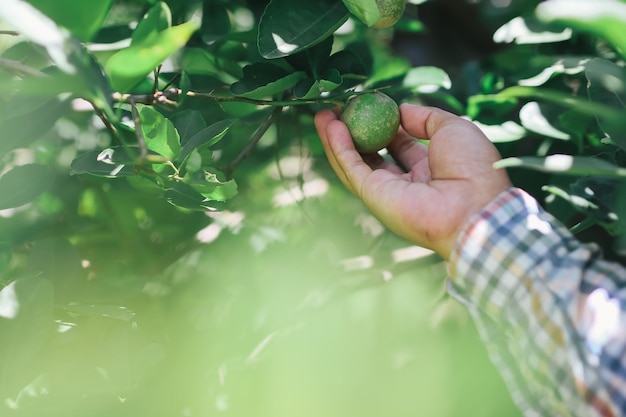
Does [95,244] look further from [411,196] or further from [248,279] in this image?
[411,196]

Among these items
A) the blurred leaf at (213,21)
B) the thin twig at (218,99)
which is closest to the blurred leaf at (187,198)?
the thin twig at (218,99)

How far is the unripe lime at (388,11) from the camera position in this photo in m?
0.93

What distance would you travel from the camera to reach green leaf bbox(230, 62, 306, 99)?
92 centimetres

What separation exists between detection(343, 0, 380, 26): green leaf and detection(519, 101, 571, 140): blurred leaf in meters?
0.36

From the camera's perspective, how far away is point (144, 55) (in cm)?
69

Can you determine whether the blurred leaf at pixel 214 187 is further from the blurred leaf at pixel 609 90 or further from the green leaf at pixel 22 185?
the blurred leaf at pixel 609 90

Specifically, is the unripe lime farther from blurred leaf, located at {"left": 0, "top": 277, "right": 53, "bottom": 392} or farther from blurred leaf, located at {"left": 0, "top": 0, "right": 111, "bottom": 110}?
blurred leaf, located at {"left": 0, "top": 277, "right": 53, "bottom": 392}

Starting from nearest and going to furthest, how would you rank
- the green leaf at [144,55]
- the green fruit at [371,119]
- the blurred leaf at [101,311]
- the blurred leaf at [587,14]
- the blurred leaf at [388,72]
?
the blurred leaf at [587,14] < the green leaf at [144,55] < the blurred leaf at [101,311] < the green fruit at [371,119] < the blurred leaf at [388,72]

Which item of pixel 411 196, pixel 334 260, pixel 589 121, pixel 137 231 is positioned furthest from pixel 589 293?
pixel 137 231

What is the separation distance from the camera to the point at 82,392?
0.96 metres

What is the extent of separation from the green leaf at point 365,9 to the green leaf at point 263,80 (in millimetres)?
127

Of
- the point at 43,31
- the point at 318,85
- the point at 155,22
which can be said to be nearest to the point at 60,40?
the point at 43,31

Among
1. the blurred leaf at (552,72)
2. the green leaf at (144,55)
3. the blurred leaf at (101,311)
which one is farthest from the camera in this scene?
the blurred leaf at (552,72)

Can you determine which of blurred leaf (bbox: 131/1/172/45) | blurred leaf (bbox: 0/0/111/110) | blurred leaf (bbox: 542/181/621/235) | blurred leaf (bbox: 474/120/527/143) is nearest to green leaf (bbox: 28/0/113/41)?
blurred leaf (bbox: 0/0/111/110)
